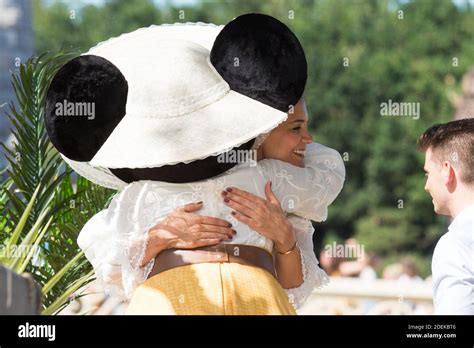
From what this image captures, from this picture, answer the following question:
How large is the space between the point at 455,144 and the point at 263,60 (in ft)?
2.63

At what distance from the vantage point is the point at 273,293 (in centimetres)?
377

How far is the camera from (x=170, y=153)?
12.5ft

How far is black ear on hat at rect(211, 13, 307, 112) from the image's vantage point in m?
3.88

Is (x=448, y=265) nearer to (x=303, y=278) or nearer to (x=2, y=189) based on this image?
(x=303, y=278)

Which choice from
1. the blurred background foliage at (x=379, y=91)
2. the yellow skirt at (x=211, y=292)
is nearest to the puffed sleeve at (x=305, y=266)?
the yellow skirt at (x=211, y=292)

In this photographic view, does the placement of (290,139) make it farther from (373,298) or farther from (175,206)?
(373,298)

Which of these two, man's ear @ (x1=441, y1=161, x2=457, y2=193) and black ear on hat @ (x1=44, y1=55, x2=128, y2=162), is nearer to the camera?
black ear on hat @ (x1=44, y1=55, x2=128, y2=162)

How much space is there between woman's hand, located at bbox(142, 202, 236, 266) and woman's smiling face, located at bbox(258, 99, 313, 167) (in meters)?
0.32

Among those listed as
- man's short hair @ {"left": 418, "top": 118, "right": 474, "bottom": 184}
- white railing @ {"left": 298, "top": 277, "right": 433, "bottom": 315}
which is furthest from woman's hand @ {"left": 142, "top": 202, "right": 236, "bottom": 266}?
white railing @ {"left": 298, "top": 277, "right": 433, "bottom": 315}

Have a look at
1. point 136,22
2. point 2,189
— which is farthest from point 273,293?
point 136,22

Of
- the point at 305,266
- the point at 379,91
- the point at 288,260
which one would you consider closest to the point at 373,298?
the point at 305,266

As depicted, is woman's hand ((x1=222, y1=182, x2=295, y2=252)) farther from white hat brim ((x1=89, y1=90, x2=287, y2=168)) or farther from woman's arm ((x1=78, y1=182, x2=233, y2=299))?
white hat brim ((x1=89, y1=90, x2=287, y2=168))

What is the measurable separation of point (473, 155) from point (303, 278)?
754 millimetres
